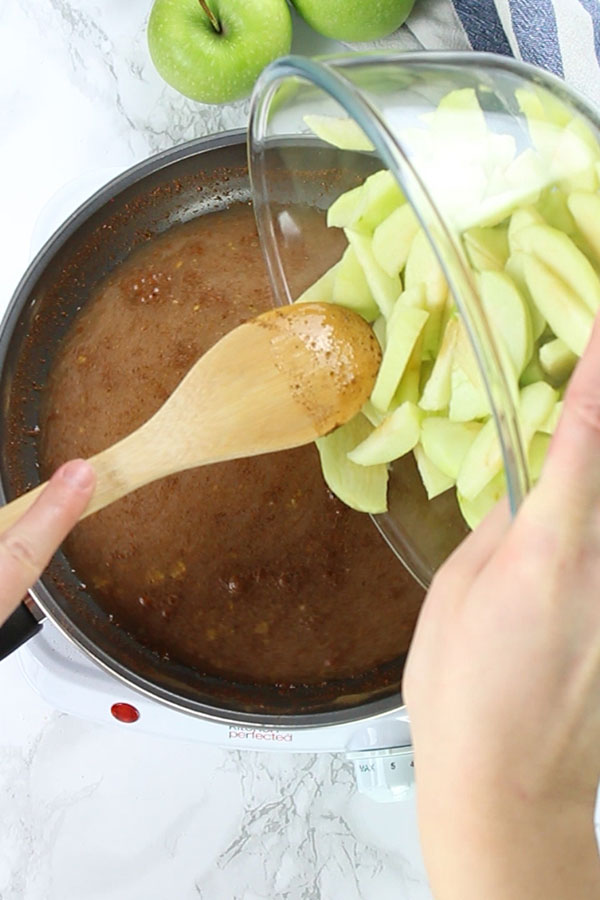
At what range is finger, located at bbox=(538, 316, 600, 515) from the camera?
0.48 metres

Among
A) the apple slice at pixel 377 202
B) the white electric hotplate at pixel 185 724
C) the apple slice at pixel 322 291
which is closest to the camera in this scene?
the apple slice at pixel 377 202

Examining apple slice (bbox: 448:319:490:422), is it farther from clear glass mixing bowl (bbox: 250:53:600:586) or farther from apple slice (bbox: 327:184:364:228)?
apple slice (bbox: 327:184:364:228)

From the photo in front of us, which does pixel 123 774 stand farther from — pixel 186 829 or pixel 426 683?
pixel 426 683

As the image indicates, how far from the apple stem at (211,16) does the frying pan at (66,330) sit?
0.39ft

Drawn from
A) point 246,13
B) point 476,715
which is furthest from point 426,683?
point 246,13

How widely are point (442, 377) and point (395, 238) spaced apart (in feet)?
0.37

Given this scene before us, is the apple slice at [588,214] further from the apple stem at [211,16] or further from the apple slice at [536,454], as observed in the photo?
the apple stem at [211,16]

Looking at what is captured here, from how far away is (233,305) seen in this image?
1018mm

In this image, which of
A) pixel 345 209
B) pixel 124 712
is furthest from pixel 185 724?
pixel 345 209

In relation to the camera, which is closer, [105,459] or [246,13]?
[105,459]

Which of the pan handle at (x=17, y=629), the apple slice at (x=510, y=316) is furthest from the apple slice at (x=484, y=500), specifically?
the pan handle at (x=17, y=629)

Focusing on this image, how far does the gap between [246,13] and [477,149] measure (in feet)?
1.59

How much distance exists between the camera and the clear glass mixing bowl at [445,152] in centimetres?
51

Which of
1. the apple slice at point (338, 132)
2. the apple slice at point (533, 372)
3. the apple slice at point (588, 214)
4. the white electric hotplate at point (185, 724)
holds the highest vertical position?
the apple slice at point (338, 132)
